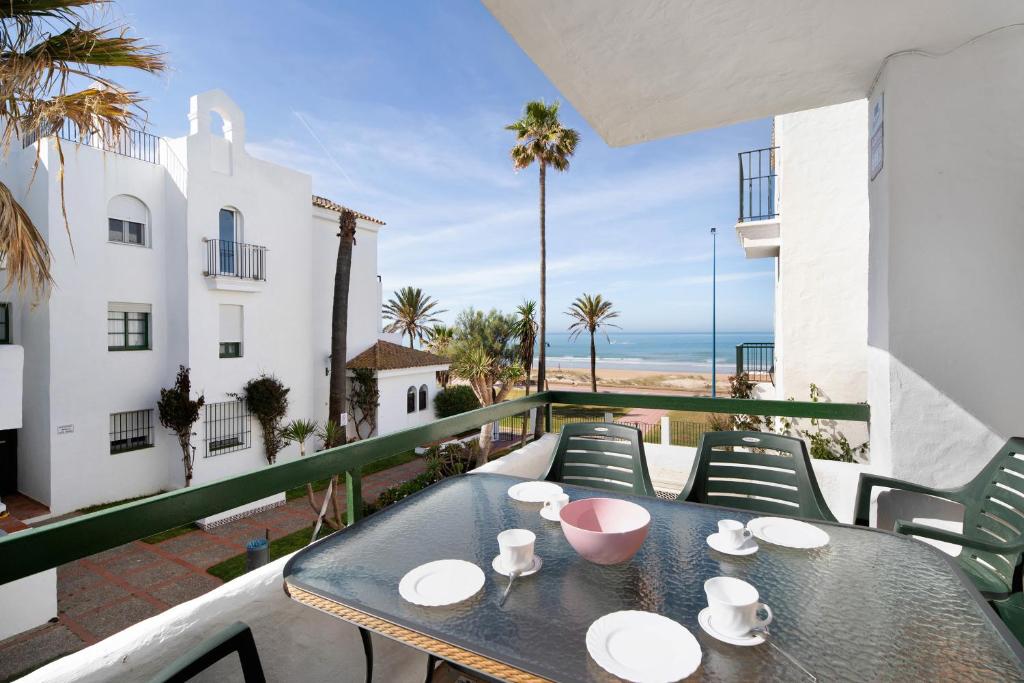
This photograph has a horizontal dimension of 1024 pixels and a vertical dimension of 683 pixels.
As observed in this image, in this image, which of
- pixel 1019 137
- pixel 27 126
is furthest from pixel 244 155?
pixel 1019 137

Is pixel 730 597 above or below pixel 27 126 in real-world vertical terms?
below

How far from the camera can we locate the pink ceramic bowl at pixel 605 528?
1.09 m

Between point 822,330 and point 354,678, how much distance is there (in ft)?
18.5

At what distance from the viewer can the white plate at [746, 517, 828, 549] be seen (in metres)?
1.24

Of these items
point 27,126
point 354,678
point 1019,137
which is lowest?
point 354,678

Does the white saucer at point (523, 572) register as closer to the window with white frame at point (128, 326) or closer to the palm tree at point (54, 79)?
the palm tree at point (54, 79)

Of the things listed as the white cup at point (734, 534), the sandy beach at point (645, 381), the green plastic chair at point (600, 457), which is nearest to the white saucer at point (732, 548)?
the white cup at point (734, 534)

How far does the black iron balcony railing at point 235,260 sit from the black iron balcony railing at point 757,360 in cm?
1123

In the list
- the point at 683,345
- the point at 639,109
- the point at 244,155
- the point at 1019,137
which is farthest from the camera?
the point at 683,345

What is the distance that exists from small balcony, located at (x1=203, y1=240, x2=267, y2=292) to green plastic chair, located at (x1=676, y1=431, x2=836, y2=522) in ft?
39.9

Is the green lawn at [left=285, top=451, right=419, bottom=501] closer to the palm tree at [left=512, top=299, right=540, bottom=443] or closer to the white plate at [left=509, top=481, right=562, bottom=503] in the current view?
the palm tree at [left=512, top=299, right=540, bottom=443]

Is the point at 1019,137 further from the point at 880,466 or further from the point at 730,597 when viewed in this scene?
the point at 730,597

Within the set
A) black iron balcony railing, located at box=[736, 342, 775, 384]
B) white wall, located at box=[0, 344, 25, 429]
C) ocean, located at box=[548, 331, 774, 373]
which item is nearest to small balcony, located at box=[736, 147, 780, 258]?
black iron balcony railing, located at box=[736, 342, 775, 384]

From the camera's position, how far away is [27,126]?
353cm
